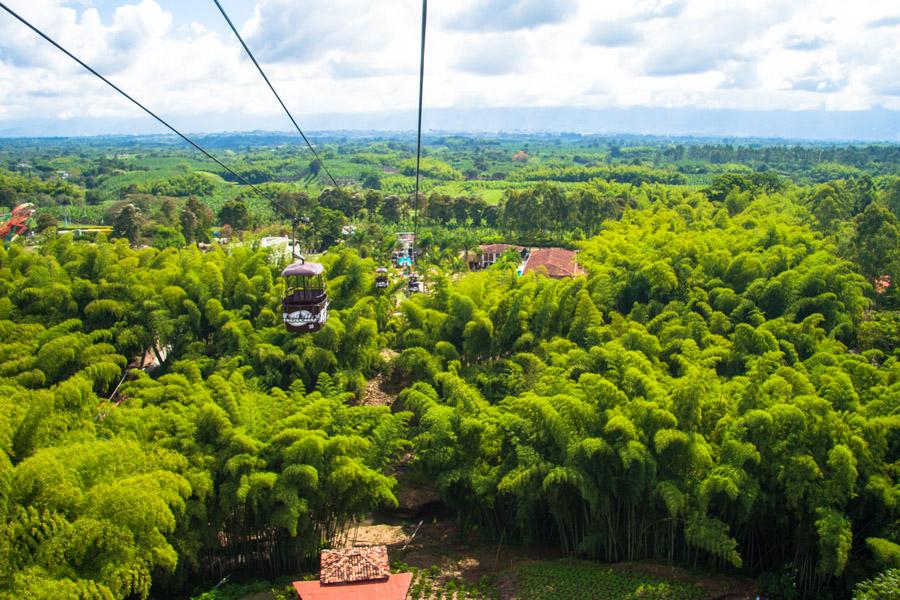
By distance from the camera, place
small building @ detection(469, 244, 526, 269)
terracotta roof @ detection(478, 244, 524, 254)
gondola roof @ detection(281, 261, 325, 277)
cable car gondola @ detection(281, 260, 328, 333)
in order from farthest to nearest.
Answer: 1. terracotta roof @ detection(478, 244, 524, 254)
2. small building @ detection(469, 244, 526, 269)
3. cable car gondola @ detection(281, 260, 328, 333)
4. gondola roof @ detection(281, 261, 325, 277)

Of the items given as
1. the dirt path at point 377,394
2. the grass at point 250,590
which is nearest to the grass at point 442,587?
the grass at point 250,590

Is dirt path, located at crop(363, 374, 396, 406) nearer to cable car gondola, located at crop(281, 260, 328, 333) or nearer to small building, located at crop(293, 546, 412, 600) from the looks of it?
cable car gondola, located at crop(281, 260, 328, 333)

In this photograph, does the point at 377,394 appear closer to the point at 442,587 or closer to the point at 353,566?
the point at 442,587

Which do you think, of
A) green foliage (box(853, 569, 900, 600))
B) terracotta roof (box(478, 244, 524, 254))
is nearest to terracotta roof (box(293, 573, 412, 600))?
green foliage (box(853, 569, 900, 600))

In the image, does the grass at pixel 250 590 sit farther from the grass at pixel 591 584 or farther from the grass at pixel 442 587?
the grass at pixel 591 584

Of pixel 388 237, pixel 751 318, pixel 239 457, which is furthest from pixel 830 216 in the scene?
pixel 239 457

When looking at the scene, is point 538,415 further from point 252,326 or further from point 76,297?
point 76,297
